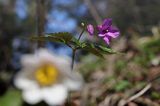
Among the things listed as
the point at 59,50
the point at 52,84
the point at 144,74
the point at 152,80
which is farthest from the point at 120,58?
the point at 59,50

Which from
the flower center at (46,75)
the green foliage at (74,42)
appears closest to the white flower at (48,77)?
the flower center at (46,75)

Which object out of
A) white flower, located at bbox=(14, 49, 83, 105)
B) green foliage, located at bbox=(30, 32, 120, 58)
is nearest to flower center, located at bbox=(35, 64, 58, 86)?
white flower, located at bbox=(14, 49, 83, 105)

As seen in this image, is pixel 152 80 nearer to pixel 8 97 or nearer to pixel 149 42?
pixel 8 97

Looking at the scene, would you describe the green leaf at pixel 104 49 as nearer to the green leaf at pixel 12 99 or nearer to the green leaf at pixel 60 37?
the green leaf at pixel 60 37

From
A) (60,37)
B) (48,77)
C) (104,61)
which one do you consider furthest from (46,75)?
(104,61)

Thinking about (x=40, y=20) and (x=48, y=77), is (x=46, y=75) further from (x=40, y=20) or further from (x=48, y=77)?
(x=40, y=20)
